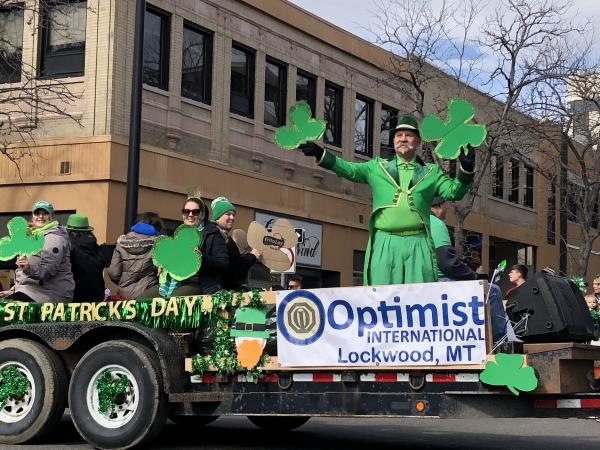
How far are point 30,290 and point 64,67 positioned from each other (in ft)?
41.6

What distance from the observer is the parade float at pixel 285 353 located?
646 cm

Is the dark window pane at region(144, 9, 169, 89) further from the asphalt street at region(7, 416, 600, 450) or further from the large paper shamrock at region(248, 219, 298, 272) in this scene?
the large paper shamrock at region(248, 219, 298, 272)

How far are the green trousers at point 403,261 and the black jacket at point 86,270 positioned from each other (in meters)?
2.69

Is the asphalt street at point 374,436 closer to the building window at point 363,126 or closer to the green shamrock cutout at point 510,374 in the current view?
the green shamrock cutout at point 510,374

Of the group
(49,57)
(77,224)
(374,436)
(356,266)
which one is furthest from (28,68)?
(374,436)

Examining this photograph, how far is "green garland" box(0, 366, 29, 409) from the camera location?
7.82 meters

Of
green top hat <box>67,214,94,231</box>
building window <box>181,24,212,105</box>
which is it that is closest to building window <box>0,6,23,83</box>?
building window <box>181,24,212,105</box>

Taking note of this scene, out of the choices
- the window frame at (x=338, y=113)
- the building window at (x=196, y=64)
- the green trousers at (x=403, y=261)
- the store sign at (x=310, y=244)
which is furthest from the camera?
the window frame at (x=338, y=113)

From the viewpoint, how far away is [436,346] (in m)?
6.52

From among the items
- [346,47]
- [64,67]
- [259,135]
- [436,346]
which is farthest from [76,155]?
[436,346]

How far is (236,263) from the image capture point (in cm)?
787

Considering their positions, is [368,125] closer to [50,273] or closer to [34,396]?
[50,273]

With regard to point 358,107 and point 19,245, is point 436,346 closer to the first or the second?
point 19,245

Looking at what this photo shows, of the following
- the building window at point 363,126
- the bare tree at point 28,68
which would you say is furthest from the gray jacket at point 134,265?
the building window at point 363,126
